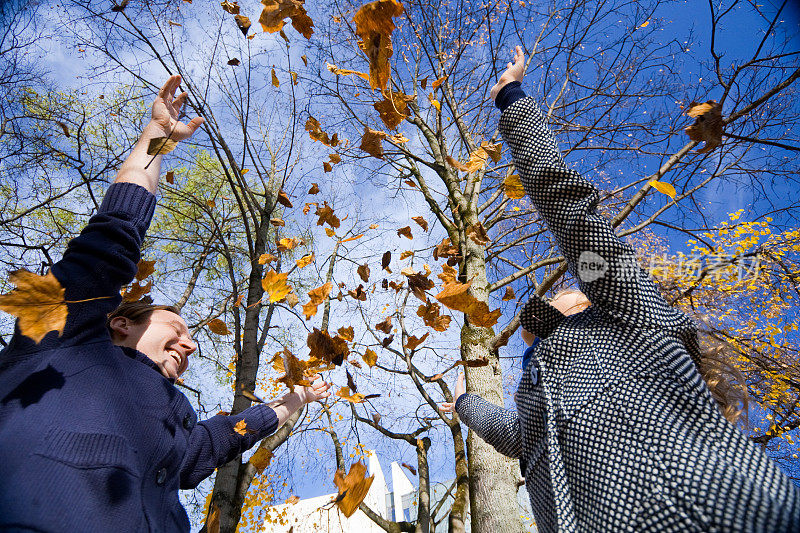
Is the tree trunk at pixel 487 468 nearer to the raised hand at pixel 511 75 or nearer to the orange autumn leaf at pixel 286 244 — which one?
the raised hand at pixel 511 75

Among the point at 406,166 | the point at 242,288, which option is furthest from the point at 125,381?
the point at 406,166

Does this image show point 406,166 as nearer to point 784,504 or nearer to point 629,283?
point 629,283

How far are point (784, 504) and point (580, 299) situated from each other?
0.93 m

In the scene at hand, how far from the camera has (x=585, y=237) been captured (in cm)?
123

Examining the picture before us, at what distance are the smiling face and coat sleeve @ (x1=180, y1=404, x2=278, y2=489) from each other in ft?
0.93

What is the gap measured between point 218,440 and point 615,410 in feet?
5.02

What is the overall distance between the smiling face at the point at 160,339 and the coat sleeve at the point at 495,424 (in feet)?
4.37

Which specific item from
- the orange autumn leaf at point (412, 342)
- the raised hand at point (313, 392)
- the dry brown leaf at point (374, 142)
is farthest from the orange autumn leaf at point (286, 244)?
the raised hand at point (313, 392)

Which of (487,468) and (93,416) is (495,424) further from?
(93,416)

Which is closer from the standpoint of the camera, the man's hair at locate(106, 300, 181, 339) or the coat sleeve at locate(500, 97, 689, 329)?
the coat sleeve at locate(500, 97, 689, 329)

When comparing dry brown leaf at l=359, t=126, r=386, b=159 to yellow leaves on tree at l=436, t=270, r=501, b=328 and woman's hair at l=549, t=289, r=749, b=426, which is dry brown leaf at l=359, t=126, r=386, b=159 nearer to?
yellow leaves on tree at l=436, t=270, r=501, b=328

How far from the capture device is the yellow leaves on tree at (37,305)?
3.64ft

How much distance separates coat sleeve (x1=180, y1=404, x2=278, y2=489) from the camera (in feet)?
5.21

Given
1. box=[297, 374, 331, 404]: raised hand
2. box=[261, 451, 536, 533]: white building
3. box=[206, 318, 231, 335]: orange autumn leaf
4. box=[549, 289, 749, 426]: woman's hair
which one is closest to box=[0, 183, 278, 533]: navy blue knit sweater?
box=[297, 374, 331, 404]: raised hand
